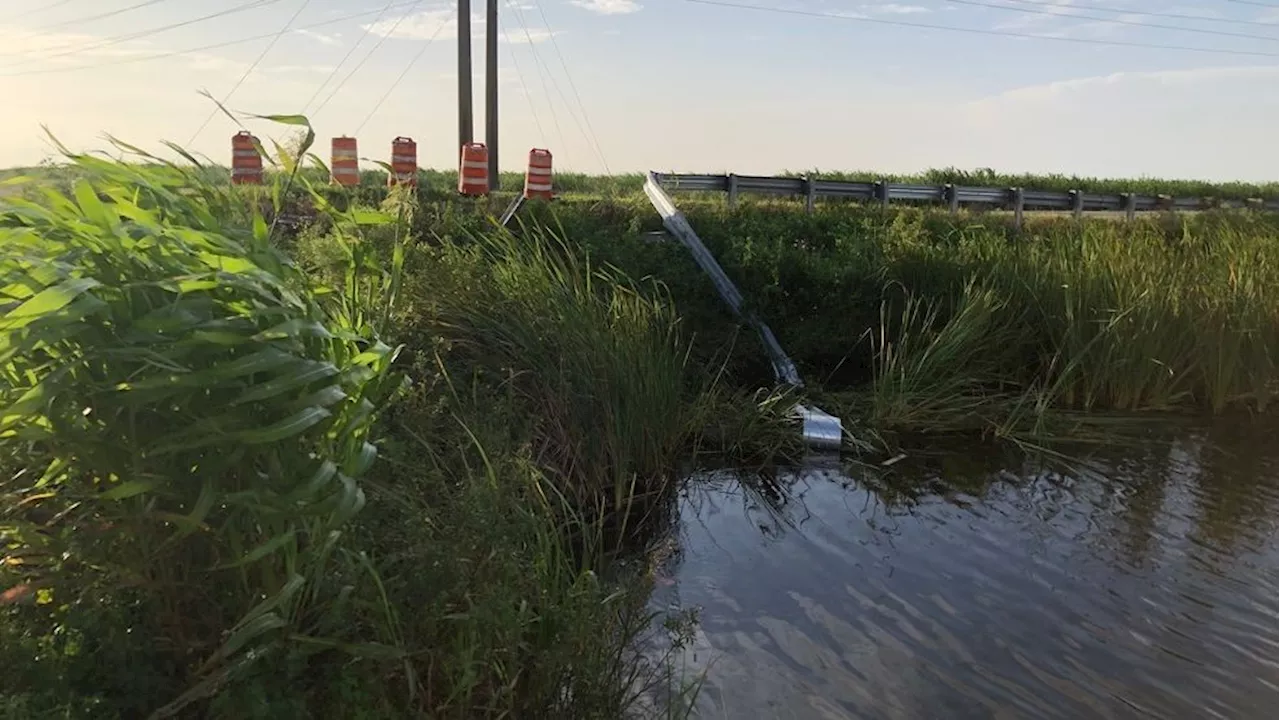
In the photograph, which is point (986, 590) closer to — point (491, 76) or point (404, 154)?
point (404, 154)

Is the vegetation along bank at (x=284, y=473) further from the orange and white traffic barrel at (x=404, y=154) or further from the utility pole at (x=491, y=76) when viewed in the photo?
the utility pole at (x=491, y=76)

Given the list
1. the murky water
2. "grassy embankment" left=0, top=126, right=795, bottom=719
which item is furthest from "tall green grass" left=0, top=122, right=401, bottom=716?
the murky water

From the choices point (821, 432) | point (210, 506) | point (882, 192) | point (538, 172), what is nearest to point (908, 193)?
point (882, 192)

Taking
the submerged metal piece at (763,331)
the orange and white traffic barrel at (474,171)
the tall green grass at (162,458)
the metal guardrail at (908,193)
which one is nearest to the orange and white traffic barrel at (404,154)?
the orange and white traffic barrel at (474,171)

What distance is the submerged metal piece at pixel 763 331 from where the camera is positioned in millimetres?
6480

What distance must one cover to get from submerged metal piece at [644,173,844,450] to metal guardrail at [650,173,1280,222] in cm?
219

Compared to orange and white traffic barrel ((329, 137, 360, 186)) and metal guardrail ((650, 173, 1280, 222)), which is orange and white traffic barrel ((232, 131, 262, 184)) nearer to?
orange and white traffic barrel ((329, 137, 360, 186))

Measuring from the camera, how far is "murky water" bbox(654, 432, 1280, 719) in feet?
12.1

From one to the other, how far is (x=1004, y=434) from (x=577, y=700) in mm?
5019

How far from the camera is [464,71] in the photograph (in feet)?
52.5

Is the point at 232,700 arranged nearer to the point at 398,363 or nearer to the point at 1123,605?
the point at 398,363

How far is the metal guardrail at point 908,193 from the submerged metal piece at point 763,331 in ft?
7.17

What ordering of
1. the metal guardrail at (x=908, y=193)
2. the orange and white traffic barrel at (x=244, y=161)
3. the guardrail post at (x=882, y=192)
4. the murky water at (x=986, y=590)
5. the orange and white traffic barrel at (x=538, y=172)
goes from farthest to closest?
the guardrail post at (x=882, y=192), the orange and white traffic barrel at (x=538, y=172), the metal guardrail at (x=908, y=193), the orange and white traffic barrel at (x=244, y=161), the murky water at (x=986, y=590)

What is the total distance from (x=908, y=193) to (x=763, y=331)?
6894 millimetres
